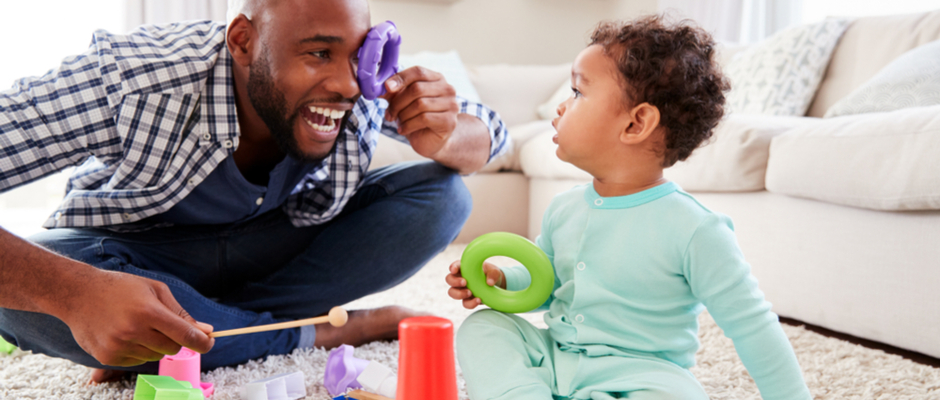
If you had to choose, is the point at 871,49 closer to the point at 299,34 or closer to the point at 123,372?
the point at 299,34

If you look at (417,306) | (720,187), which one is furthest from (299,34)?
(720,187)

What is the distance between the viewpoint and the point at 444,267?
83.5 inches

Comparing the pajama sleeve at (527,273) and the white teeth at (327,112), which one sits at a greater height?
the white teeth at (327,112)

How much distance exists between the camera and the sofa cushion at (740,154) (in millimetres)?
1554

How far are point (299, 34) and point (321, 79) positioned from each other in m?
0.08

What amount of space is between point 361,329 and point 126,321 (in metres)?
0.52

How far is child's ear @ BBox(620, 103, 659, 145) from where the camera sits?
0.83 metres

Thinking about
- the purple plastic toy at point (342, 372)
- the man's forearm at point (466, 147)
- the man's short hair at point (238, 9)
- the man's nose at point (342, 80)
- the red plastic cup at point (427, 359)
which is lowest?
the purple plastic toy at point (342, 372)

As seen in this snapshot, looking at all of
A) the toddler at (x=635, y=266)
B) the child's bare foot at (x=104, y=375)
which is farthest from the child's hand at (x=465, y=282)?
the child's bare foot at (x=104, y=375)

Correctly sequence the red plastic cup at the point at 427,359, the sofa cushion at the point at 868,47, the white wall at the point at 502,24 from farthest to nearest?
the white wall at the point at 502,24 < the sofa cushion at the point at 868,47 < the red plastic cup at the point at 427,359

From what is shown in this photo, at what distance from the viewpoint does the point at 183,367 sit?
953 millimetres

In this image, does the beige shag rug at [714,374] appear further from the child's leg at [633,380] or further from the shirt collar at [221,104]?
the shirt collar at [221,104]

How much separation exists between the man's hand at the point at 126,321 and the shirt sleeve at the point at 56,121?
29 centimetres

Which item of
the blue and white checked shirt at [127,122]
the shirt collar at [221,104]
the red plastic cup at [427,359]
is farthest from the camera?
the shirt collar at [221,104]
